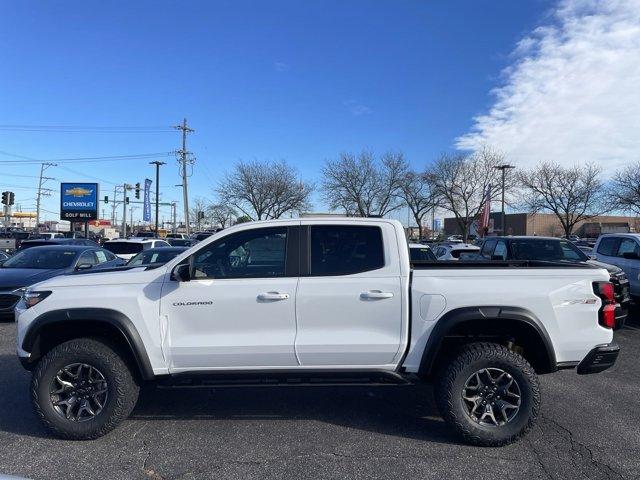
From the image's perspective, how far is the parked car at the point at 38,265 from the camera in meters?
9.21

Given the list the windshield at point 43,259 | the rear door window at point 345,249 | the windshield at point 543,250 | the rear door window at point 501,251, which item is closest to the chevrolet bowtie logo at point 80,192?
the windshield at point 43,259

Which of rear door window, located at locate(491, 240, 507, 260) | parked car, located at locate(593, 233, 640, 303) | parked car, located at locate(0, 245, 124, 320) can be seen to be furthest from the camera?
rear door window, located at locate(491, 240, 507, 260)

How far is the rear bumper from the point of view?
4.28 metres

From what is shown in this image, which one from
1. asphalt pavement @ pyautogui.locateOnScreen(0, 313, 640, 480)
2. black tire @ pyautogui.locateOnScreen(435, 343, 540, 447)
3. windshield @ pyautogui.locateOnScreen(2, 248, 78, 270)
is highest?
windshield @ pyautogui.locateOnScreen(2, 248, 78, 270)

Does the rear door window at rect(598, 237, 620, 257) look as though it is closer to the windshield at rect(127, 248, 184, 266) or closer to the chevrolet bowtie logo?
the windshield at rect(127, 248, 184, 266)

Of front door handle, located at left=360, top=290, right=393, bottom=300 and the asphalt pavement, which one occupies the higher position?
front door handle, located at left=360, top=290, right=393, bottom=300

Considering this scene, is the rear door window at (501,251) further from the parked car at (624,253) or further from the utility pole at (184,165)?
the utility pole at (184,165)

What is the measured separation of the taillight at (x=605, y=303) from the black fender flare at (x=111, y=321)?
3.88 meters

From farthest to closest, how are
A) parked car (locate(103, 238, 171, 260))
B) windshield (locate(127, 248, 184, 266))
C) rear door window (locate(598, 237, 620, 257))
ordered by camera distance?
1. parked car (locate(103, 238, 171, 260))
2. windshield (locate(127, 248, 184, 266))
3. rear door window (locate(598, 237, 620, 257))

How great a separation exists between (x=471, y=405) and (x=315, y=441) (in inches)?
53.4

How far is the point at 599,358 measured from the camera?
14.1 feet

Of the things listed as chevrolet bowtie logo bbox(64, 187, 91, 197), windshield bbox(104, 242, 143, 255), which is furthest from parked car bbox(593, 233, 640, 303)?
chevrolet bowtie logo bbox(64, 187, 91, 197)

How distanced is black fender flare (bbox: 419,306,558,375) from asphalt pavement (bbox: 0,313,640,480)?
0.78 metres

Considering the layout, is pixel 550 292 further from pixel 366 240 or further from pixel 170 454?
pixel 170 454
